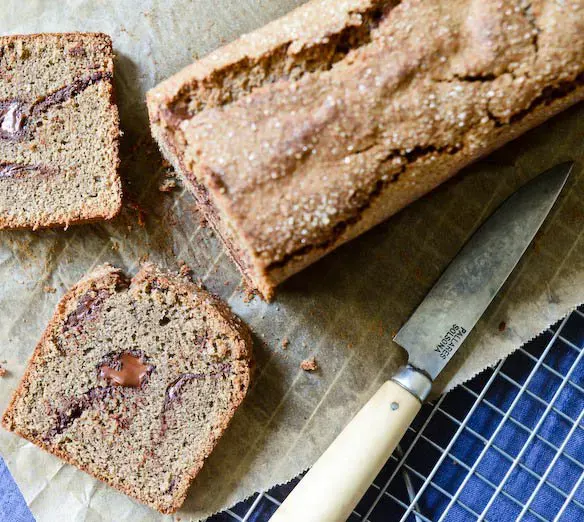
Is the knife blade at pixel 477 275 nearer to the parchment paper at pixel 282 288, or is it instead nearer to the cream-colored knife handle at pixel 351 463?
the parchment paper at pixel 282 288

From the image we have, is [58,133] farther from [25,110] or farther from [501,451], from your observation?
[501,451]

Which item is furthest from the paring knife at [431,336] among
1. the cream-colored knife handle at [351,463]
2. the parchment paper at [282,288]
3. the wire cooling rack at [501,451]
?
the wire cooling rack at [501,451]

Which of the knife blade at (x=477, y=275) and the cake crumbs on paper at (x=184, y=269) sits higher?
the cake crumbs on paper at (x=184, y=269)

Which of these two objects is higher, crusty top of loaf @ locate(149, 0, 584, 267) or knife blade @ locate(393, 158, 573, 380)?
crusty top of loaf @ locate(149, 0, 584, 267)

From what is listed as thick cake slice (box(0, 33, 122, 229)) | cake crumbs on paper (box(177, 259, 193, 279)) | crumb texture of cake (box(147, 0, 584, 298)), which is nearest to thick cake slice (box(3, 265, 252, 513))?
cake crumbs on paper (box(177, 259, 193, 279))

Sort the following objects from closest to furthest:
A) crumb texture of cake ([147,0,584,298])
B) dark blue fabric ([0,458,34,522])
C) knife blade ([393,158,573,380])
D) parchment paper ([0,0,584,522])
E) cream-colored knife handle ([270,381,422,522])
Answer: crumb texture of cake ([147,0,584,298])
cream-colored knife handle ([270,381,422,522])
knife blade ([393,158,573,380])
parchment paper ([0,0,584,522])
dark blue fabric ([0,458,34,522])

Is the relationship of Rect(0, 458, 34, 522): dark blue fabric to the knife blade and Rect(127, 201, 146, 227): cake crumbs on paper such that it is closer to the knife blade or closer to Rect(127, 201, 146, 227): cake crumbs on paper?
Rect(127, 201, 146, 227): cake crumbs on paper

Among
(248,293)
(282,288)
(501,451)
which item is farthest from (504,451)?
(248,293)
